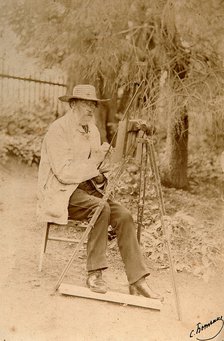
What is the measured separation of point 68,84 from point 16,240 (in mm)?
1317

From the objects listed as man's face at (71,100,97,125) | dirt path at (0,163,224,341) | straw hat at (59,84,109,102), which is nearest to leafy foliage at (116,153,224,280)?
dirt path at (0,163,224,341)

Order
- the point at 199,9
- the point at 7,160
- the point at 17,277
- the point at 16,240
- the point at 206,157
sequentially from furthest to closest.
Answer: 1. the point at 206,157
2. the point at 7,160
3. the point at 199,9
4. the point at 16,240
5. the point at 17,277

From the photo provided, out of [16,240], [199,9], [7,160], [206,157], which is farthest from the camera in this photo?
[206,157]

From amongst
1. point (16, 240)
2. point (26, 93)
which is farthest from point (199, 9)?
point (16, 240)

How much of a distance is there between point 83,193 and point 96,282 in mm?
602

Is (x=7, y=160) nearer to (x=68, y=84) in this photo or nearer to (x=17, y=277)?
(x=68, y=84)

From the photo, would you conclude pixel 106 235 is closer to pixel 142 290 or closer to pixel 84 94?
pixel 142 290

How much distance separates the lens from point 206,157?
4.32 m

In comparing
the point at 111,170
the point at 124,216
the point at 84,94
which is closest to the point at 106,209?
the point at 124,216

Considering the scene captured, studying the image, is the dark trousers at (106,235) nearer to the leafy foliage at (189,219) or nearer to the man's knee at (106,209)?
the man's knee at (106,209)

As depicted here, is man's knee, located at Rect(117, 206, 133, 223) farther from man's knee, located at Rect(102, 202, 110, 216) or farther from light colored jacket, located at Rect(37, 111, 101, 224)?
light colored jacket, located at Rect(37, 111, 101, 224)

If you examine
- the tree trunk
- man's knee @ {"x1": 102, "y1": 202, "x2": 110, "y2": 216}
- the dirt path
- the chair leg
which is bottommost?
the dirt path

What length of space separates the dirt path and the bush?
292 mm

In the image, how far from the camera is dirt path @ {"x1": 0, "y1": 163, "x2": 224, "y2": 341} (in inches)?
118
